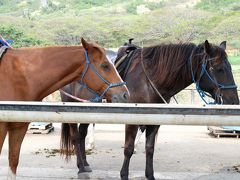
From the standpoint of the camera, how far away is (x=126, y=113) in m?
1.95

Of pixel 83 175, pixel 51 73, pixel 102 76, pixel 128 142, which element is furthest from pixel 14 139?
pixel 83 175

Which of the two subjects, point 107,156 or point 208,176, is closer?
point 208,176

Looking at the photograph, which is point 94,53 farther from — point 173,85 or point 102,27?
point 102,27

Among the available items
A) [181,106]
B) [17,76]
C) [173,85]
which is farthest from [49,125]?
[181,106]

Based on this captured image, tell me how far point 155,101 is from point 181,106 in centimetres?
276

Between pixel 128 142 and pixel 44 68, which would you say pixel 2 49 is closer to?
pixel 44 68

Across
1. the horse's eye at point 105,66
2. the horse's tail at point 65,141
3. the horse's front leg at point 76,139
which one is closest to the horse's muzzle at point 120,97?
the horse's eye at point 105,66

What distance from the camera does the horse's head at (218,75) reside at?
409cm

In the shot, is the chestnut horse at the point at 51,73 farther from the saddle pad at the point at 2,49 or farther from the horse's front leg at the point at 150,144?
the horse's front leg at the point at 150,144

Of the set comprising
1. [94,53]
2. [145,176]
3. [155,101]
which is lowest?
[145,176]

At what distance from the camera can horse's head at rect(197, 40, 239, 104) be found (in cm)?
409

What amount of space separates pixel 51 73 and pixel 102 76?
503 millimetres

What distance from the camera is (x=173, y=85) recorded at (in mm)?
4668

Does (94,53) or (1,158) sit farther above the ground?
(94,53)
